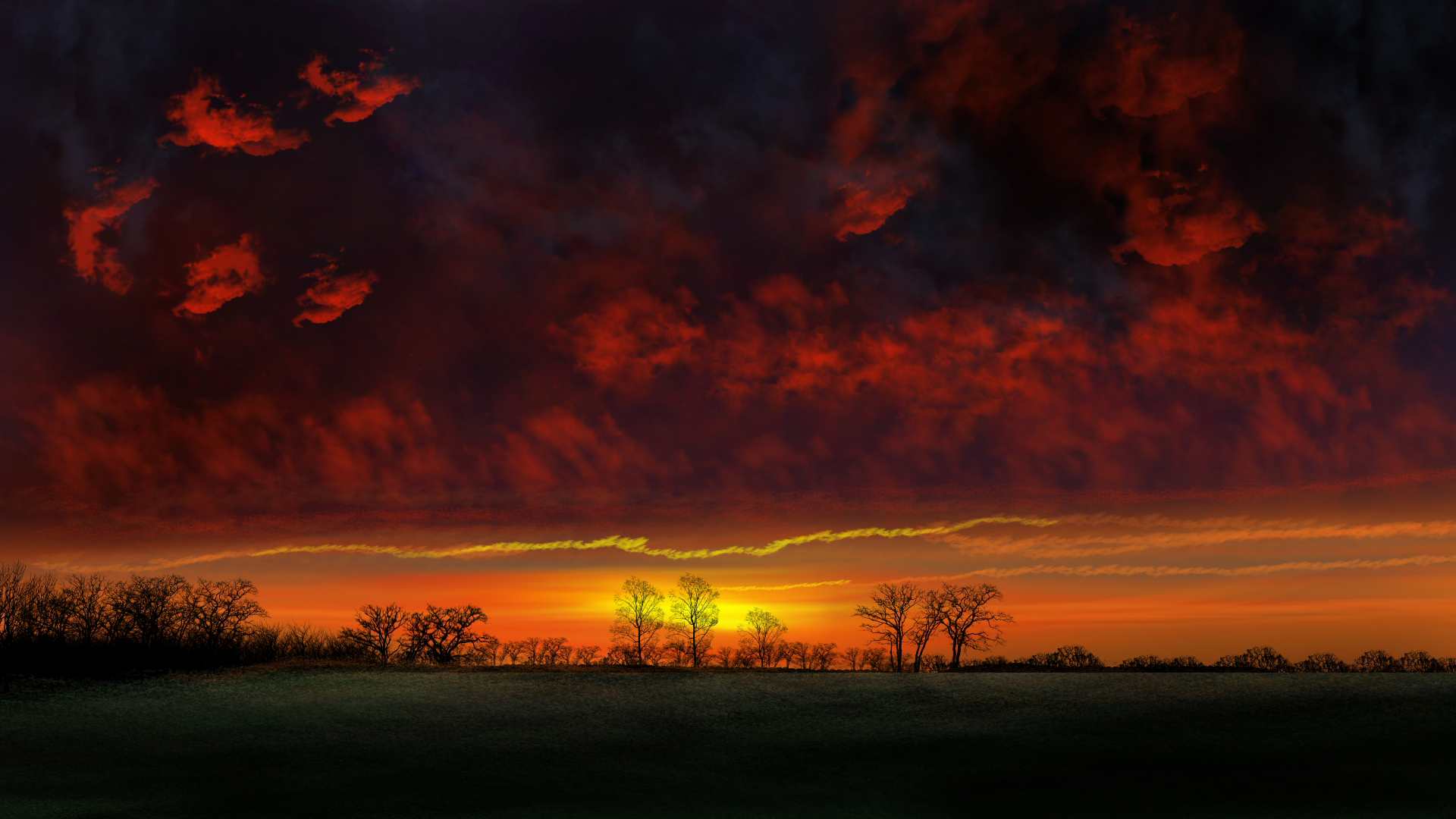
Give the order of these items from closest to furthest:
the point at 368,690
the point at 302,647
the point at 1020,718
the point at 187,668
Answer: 1. the point at 1020,718
2. the point at 368,690
3. the point at 187,668
4. the point at 302,647

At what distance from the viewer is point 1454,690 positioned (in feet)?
134

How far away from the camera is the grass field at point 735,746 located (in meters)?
26.8

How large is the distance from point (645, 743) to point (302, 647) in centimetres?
5235

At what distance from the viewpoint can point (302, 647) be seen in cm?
7638

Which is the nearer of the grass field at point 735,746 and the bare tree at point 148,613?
the grass field at point 735,746

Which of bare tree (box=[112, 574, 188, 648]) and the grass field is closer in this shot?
the grass field

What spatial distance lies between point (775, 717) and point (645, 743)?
22.7 ft

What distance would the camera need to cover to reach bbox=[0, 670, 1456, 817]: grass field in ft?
87.9

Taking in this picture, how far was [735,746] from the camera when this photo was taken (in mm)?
34500

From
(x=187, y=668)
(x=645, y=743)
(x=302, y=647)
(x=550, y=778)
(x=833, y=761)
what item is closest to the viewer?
(x=550, y=778)

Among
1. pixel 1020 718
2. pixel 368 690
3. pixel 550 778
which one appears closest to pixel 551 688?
pixel 368 690

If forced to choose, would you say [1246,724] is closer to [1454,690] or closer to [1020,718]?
[1020,718]

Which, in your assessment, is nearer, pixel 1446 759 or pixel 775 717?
pixel 1446 759

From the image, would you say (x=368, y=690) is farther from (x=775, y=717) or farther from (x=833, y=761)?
(x=833, y=761)
